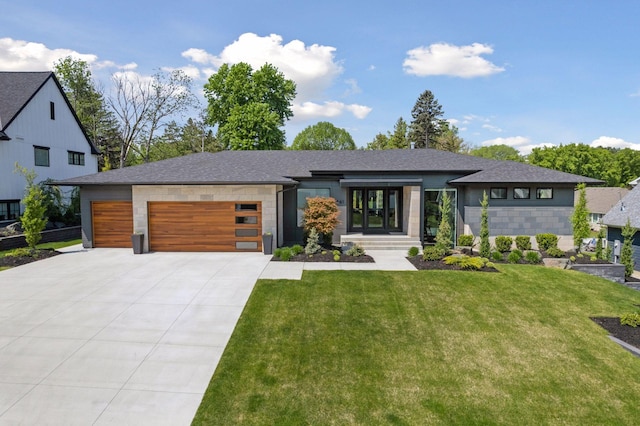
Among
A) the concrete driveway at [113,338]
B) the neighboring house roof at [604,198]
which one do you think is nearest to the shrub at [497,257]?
the concrete driveway at [113,338]

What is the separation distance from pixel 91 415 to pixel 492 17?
1916 centimetres

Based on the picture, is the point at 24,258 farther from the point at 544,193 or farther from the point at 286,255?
the point at 544,193

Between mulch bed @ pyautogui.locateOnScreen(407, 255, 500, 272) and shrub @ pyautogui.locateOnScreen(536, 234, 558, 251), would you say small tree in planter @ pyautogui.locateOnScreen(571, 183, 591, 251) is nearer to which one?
shrub @ pyautogui.locateOnScreen(536, 234, 558, 251)

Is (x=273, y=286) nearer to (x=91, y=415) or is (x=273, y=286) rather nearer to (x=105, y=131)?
(x=91, y=415)

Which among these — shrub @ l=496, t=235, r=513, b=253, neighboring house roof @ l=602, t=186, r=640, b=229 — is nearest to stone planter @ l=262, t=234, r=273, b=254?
shrub @ l=496, t=235, r=513, b=253

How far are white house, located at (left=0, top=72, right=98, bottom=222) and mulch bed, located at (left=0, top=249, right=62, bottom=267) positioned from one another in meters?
9.92

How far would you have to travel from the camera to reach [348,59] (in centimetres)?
2289

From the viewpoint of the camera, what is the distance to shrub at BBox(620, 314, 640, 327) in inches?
328

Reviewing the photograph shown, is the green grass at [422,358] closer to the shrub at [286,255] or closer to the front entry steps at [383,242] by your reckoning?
the shrub at [286,255]

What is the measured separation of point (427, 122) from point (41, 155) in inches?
2072

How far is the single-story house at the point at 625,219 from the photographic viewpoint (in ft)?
53.6

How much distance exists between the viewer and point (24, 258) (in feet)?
45.6

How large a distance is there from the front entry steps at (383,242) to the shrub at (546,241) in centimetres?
543

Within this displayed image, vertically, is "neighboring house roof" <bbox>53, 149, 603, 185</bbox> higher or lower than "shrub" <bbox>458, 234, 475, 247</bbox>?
higher
